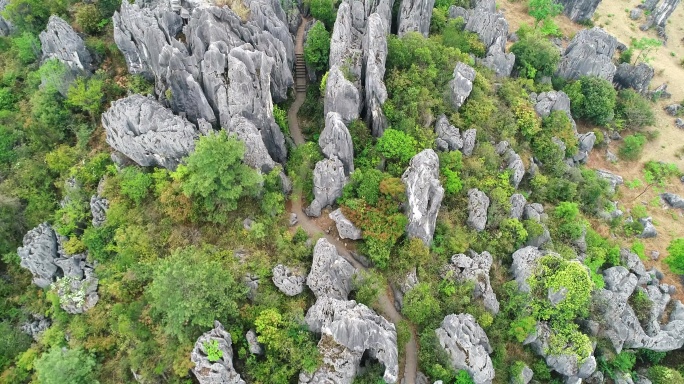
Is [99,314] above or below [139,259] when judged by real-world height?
below

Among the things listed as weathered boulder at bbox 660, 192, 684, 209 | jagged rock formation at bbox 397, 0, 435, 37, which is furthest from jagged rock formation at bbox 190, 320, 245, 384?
weathered boulder at bbox 660, 192, 684, 209

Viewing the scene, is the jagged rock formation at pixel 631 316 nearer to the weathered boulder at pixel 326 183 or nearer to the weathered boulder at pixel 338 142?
the weathered boulder at pixel 326 183

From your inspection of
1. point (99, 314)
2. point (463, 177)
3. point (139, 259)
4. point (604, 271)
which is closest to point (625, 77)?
point (604, 271)

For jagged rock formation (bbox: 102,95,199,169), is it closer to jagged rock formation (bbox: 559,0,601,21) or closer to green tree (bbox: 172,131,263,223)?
green tree (bbox: 172,131,263,223)

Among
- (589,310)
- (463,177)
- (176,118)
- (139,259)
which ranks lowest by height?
(589,310)

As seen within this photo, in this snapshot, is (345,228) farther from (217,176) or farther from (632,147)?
(632,147)

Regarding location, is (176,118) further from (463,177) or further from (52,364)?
(463,177)

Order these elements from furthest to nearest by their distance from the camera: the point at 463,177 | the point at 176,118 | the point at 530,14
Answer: the point at 530,14 < the point at 463,177 < the point at 176,118

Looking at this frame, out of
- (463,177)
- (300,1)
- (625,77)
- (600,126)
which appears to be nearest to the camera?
(463,177)
